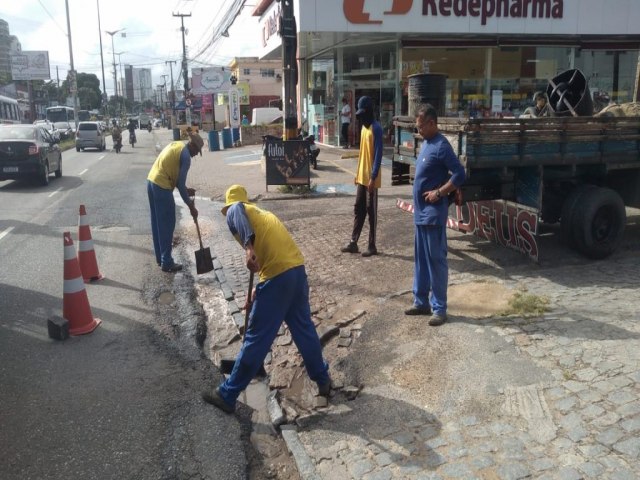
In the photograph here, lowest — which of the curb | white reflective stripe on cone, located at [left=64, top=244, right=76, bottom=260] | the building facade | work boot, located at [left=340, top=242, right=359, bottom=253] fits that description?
the curb

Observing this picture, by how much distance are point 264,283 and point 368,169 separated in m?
3.85

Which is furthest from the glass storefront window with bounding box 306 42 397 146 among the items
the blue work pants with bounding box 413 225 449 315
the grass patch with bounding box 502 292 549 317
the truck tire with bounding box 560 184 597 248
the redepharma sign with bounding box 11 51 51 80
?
the redepharma sign with bounding box 11 51 51 80

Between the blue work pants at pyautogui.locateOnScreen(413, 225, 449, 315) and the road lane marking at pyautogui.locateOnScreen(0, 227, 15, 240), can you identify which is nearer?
the blue work pants at pyautogui.locateOnScreen(413, 225, 449, 315)

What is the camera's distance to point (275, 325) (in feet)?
12.4

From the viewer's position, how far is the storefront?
1852cm

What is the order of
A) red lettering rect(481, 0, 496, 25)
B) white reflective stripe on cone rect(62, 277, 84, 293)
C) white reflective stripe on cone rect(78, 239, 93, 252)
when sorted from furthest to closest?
red lettering rect(481, 0, 496, 25) < white reflective stripe on cone rect(78, 239, 93, 252) < white reflective stripe on cone rect(62, 277, 84, 293)

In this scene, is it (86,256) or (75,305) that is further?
(86,256)

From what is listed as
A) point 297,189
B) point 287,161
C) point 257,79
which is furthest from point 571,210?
point 257,79

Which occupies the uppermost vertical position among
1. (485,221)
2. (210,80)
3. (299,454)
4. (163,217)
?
(210,80)

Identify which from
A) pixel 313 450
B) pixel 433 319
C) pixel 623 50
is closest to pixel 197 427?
pixel 313 450

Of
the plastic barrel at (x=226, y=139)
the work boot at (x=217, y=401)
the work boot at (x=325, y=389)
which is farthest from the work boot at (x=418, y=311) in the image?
the plastic barrel at (x=226, y=139)

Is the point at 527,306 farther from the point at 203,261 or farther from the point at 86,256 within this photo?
the point at 86,256

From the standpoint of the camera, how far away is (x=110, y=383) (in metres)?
4.39

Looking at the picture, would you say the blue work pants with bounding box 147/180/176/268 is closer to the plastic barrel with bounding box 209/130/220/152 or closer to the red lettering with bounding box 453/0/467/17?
the red lettering with bounding box 453/0/467/17
